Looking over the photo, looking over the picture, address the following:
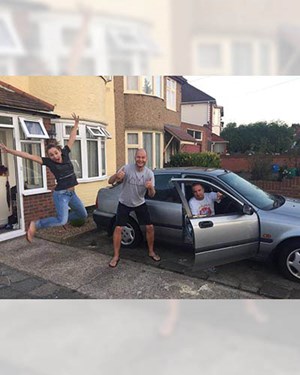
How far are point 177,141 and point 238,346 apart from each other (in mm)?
2623

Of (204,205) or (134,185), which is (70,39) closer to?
(134,185)

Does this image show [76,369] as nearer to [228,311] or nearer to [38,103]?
[228,311]

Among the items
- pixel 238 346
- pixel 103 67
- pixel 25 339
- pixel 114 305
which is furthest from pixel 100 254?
pixel 103 67

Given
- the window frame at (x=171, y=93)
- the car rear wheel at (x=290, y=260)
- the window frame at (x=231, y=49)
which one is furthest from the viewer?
the window frame at (x=171, y=93)

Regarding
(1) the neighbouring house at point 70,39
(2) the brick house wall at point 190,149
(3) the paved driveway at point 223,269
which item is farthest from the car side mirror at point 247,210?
(1) the neighbouring house at point 70,39

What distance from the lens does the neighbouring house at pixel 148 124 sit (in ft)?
12.3

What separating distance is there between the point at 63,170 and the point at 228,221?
83.5 inches

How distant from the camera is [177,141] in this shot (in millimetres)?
3959

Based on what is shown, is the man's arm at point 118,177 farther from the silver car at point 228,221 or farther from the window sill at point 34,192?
the window sill at point 34,192

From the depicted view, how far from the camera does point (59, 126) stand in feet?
12.2

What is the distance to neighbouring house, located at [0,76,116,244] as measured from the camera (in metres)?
3.65

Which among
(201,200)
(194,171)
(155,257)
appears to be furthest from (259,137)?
(155,257)

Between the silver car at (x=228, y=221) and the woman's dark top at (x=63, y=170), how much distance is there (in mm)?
1130

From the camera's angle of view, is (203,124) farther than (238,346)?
Yes
